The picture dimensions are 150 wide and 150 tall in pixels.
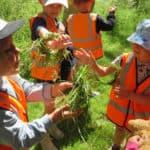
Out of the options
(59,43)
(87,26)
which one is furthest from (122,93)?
(87,26)

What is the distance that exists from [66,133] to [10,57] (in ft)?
7.35

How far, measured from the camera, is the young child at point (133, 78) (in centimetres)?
377

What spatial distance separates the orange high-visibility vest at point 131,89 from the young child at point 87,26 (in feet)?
4.35

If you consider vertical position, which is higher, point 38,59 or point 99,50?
point 38,59

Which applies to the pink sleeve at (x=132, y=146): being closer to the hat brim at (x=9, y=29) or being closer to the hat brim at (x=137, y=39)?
the hat brim at (x=9, y=29)

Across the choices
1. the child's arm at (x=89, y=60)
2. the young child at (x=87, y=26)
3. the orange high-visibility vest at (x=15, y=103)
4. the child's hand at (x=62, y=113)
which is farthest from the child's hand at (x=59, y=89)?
the young child at (x=87, y=26)

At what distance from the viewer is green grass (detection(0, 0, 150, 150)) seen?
15.7ft

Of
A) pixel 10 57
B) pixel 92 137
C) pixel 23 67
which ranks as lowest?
pixel 92 137

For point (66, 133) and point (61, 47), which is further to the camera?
point (66, 133)

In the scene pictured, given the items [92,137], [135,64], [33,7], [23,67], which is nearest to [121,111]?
[135,64]

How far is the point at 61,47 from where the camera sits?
3.95 m

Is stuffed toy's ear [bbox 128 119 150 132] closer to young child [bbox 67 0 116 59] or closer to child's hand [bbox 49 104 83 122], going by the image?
child's hand [bbox 49 104 83 122]

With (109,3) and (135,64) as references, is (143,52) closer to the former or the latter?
(135,64)

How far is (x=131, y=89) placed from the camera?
398 centimetres
